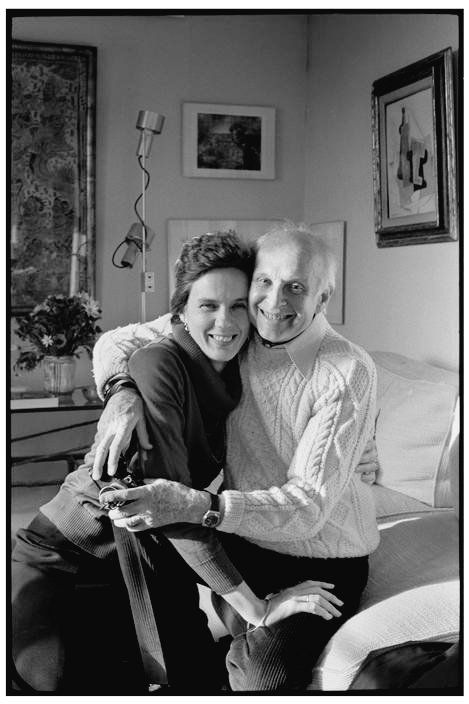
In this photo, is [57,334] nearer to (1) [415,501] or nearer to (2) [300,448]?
(2) [300,448]

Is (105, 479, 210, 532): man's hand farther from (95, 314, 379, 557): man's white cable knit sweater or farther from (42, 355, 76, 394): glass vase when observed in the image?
(42, 355, 76, 394): glass vase

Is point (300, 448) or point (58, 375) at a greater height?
point (58, 375)

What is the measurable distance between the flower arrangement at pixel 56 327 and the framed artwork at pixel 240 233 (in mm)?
168

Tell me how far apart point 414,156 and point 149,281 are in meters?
0.57

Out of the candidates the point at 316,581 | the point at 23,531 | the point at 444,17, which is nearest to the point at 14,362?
the point at 23,531

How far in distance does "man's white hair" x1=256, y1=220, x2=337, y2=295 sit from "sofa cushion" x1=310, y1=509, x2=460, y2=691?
50 centimetres

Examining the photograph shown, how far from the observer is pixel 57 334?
1.27 m

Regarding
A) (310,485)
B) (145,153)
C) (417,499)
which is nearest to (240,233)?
(145,153)

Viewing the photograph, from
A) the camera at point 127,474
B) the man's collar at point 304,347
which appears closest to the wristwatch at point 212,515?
the camera at point 127,474

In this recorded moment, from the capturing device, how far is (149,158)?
4.14ft

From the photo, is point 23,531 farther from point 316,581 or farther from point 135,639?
point 316,581

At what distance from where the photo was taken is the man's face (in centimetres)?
120

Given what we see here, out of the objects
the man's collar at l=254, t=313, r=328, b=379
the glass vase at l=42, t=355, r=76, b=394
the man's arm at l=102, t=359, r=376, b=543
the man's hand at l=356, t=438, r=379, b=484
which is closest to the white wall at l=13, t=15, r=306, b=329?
the glass vase at l=42, t=355, r=76, b=394

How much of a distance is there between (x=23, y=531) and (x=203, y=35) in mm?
991
